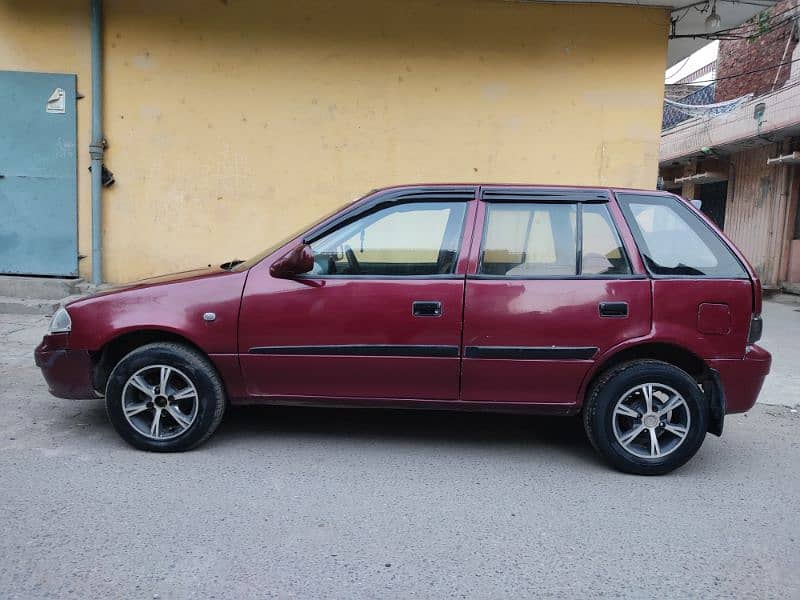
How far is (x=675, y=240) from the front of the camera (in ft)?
12.1

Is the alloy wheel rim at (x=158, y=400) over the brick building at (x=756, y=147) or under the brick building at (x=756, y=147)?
under

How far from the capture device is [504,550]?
2.73 meters

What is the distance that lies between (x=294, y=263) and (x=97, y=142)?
218 inches

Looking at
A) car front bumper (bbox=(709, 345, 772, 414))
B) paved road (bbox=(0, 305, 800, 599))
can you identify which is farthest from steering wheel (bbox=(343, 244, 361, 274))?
car front bumper (bbox=(709, 345, 772, 414))

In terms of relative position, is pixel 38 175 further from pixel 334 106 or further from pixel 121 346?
pixel 121 346

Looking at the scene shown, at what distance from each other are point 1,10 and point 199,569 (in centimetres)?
828

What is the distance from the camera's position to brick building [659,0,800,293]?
13.6 metres

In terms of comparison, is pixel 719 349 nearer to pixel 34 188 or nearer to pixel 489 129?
pixel 489 129

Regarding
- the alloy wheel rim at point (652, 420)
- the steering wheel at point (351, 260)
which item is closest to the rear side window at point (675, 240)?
the alloy wheel rim at point (652, 420)

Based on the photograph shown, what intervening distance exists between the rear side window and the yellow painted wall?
4.37m

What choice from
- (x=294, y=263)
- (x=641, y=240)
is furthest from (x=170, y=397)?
(x=641, y=240)

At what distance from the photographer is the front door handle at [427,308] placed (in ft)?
11.8

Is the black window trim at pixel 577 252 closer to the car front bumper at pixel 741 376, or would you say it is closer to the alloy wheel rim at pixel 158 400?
the car front bumper at pixel 741 376

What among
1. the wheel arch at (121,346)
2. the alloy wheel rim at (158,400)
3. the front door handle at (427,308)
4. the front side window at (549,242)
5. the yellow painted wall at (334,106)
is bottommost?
the alloy wheel rim at (158,400)
